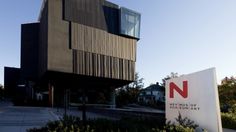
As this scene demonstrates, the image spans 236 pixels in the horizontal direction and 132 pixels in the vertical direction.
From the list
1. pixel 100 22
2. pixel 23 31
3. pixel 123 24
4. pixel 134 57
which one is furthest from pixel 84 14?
pixel 23 31

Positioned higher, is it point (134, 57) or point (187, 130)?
point (134, 57)

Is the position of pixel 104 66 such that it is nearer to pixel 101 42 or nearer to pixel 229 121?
pixel 101 42

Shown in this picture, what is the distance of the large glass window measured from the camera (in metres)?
49.1

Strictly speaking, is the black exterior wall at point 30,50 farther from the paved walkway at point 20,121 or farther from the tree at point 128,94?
the paved walkway at point 20,121

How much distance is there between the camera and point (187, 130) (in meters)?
7.20

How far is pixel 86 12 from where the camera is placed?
46.3 metres

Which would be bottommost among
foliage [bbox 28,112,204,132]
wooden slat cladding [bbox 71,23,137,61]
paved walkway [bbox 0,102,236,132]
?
paved walkway [bbox 0,102,236,132]

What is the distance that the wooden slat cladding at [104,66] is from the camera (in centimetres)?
4508

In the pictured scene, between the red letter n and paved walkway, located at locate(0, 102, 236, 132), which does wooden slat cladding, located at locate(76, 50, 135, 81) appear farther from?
the red letter n

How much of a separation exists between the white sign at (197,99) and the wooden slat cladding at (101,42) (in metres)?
36.0

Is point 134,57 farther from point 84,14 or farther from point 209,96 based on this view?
point 209,96

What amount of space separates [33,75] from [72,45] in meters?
15.3

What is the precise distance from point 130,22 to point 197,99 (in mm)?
43114

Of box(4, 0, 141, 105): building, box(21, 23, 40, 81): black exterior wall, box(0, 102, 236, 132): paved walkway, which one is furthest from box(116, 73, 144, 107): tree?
box(0, 102, 236, 132): paved walkway
